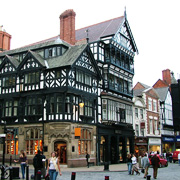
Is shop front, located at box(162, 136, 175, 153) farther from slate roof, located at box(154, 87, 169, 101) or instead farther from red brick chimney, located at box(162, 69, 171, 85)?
red brick chimney, located at box(162, 69, 171, 85)

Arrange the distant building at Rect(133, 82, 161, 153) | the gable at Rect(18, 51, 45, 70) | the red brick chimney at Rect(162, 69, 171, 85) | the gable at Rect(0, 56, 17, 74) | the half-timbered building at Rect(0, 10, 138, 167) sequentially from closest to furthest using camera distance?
the half-timbered building at Rect(0, 10, 138, 167) → the gable at Rect(18, 51, 45, 70) → the gable at Rect(0, 56, 17, 74) → the distant building at Rect(133, 82, 161, 153) → the red brick chimney at Rect(162, 69, 171, 85)

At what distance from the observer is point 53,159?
44.8 ft

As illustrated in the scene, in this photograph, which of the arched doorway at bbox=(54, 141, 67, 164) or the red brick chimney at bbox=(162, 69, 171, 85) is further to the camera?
the red brick chimney at bbox=(162, 69, 171, 85)

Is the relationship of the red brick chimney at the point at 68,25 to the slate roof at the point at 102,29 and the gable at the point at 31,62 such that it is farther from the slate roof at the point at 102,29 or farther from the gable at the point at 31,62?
the gable at the point at 31,62

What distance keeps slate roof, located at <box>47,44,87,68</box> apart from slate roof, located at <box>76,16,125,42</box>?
201 inches

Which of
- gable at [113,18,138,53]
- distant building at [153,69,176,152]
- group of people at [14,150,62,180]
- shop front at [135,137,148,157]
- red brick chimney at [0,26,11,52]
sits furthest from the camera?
distant building at [153,69,176,152]

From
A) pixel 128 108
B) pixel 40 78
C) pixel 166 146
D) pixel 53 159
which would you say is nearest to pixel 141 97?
pixel 128 108

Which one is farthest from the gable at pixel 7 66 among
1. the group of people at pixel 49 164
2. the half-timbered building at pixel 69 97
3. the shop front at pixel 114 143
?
the group of people at pixel 49 164

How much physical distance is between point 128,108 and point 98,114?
7.54 meters

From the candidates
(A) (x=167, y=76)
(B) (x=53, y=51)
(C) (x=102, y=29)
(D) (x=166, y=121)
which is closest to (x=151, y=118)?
(D) (x=166, y=121)

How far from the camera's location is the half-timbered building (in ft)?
93.4

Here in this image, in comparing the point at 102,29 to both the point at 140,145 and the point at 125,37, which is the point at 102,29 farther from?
the point at 140,145

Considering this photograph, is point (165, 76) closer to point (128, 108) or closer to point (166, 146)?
point (166, 146)

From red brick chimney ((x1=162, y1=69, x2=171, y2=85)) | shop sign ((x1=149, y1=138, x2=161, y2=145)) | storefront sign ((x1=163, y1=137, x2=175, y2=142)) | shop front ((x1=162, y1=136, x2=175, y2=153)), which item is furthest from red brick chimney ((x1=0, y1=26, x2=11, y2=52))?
red brick chimney ((x1=162, y1=69, x2=171, y2=85))
